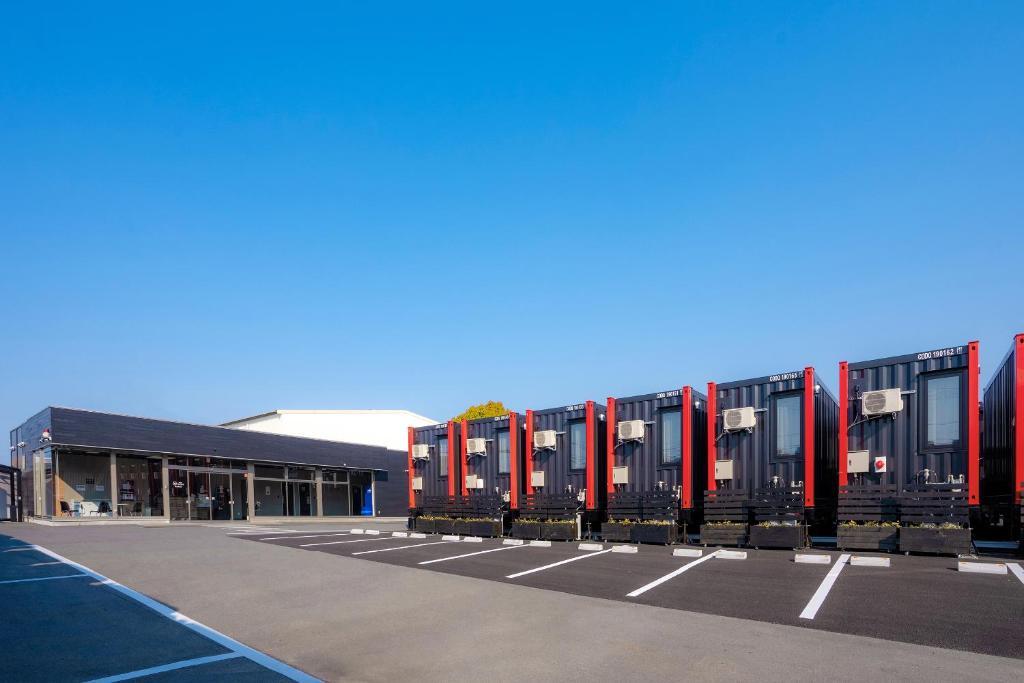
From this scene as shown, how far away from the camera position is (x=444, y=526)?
19047 mm

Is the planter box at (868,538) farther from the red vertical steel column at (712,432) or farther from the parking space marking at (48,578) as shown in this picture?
the parking space marking at (48,578)

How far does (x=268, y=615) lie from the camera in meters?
7.25

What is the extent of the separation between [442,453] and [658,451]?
8609 millimetres

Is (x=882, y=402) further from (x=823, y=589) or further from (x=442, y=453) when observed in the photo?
(x=442, y=453)

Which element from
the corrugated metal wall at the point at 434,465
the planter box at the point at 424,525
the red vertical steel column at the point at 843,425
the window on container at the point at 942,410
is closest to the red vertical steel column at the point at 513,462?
the planter box at the point at 424,525

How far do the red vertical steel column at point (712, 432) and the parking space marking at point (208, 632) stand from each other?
37.7 feet

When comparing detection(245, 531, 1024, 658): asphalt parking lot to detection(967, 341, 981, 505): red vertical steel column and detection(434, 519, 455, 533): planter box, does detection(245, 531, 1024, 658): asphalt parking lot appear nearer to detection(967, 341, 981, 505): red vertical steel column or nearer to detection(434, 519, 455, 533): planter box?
detection(967, 341, 981, 505): red vertical steel column

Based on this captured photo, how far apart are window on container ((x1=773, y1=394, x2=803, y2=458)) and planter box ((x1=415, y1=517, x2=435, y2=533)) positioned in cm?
1029

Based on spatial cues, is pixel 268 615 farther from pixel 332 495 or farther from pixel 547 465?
pixel 332 495

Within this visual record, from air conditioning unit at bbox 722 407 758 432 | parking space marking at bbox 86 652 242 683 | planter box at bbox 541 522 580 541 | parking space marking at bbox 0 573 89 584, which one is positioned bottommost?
planter box at bbox 541 522 580 541

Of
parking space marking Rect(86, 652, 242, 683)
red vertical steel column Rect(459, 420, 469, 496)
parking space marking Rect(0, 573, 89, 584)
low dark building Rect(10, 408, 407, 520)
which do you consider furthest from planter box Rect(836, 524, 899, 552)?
low dark building Rect(10, 408, 407, 520)

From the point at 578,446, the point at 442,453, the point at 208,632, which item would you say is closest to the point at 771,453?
the point at 578,446

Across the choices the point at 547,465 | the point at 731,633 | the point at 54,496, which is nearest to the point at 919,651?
the point at 731,633

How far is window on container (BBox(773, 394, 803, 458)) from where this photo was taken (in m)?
14.1
